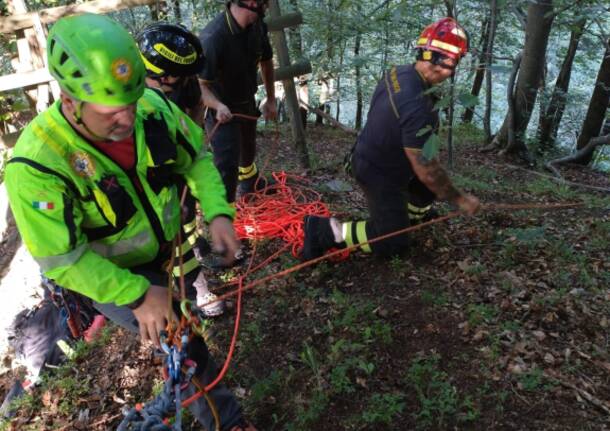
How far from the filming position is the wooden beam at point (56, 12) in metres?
5.88

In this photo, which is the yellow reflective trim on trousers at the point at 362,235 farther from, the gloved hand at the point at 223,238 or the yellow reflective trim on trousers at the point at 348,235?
the gloved hand at the point at 223,238

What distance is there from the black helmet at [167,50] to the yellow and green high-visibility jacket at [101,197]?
0.96 m

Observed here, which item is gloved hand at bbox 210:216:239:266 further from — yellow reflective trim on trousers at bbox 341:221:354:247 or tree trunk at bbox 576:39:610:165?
tree trunk at bbox 576:39:610:165

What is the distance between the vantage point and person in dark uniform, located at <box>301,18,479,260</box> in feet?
10.3

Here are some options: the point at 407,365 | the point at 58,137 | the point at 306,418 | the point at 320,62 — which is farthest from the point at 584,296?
the point at 320,62

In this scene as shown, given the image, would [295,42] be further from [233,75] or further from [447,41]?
[447,41]

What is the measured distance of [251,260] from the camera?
4.08 metres

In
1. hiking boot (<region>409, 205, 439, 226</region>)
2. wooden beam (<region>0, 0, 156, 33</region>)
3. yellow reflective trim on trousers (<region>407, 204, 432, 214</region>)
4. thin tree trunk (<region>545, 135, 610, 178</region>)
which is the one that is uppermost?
wooden beam (<region>0, 0, 156, 33</region>)

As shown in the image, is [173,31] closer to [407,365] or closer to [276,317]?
[276,317]

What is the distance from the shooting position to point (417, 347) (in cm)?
304

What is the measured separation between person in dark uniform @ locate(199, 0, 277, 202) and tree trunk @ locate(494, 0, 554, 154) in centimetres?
461

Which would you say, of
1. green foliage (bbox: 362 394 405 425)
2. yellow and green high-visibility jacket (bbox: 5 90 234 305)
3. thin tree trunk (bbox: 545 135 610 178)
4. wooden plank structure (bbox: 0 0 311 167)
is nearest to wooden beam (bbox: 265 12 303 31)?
wooden plank structure (bbox: 0 0 311 167)

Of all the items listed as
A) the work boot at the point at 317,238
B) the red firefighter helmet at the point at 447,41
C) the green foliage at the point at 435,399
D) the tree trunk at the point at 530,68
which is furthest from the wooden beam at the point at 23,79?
the tree trunk at the point at 530,68

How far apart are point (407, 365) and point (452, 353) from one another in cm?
33
